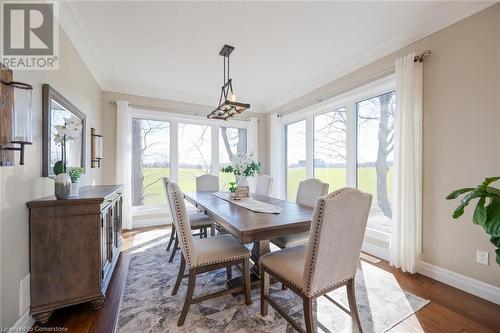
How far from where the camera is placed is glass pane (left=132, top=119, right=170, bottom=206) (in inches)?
A: 168

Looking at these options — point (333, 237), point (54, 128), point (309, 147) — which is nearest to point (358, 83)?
point (309, 147)

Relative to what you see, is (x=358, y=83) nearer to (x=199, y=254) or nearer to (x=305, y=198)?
(x=305, y=198)

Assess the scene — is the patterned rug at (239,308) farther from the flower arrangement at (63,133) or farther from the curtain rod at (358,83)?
the curtain rod at (358,83)

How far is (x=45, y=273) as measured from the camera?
5.29 ft

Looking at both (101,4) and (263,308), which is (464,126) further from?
(101,4)

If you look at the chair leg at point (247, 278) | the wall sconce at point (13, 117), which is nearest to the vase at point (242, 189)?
the chair leg at point (247, 278)

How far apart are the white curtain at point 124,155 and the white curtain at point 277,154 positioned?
280cm

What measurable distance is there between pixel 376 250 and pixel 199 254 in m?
2.37

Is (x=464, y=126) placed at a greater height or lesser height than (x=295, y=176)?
greater

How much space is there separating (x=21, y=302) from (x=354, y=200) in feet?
7.44

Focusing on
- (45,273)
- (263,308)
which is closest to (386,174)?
(263,308)

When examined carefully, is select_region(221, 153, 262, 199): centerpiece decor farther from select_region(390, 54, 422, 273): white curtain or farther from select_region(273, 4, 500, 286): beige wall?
select_region(273, 4, 500, 286): beige wall

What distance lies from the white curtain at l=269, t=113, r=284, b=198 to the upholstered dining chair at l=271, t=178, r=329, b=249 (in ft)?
7.08

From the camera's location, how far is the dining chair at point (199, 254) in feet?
5.32
